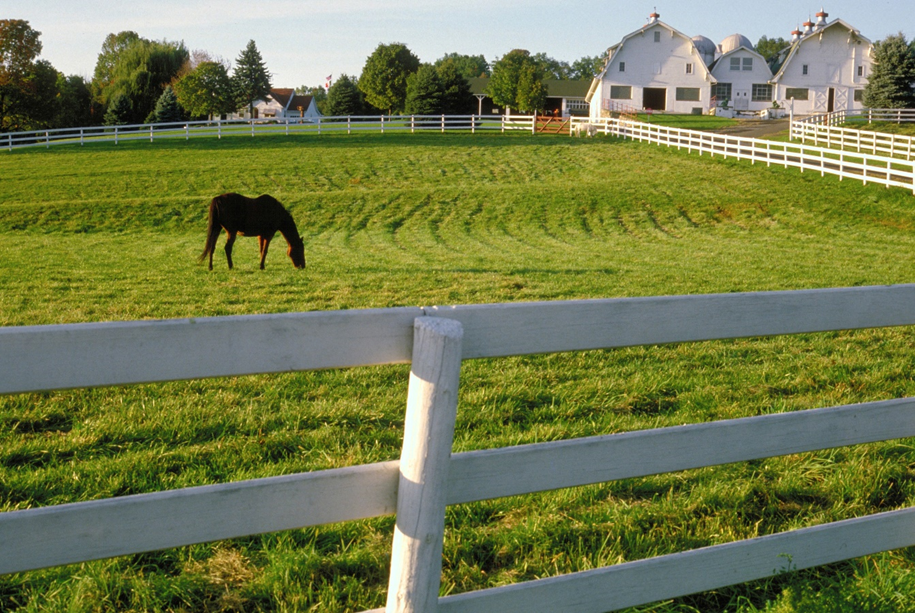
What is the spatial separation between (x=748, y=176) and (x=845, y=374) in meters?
22.5

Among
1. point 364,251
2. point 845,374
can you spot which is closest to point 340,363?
point 845,374

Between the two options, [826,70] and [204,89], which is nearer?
[204,89]

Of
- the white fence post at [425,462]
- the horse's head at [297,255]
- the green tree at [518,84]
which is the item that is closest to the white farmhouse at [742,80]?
the green tree at [518,84]

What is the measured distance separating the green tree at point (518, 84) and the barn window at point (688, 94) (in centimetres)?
1008

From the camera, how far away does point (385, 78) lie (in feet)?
214

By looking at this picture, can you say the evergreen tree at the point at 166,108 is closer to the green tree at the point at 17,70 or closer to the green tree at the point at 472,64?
the green tree at the point at 17,70

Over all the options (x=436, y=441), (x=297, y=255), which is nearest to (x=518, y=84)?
(x=297, y=255)

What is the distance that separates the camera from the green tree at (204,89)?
55.8m

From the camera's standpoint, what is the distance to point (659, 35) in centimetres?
5847

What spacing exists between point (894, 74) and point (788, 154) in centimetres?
3005

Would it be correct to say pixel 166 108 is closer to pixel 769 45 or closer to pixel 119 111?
pixel 119 111

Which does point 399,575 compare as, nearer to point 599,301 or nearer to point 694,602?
point 599,301

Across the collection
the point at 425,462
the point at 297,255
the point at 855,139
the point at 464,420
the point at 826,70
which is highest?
the point at 826,70

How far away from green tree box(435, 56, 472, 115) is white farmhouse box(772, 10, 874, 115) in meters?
23.5
